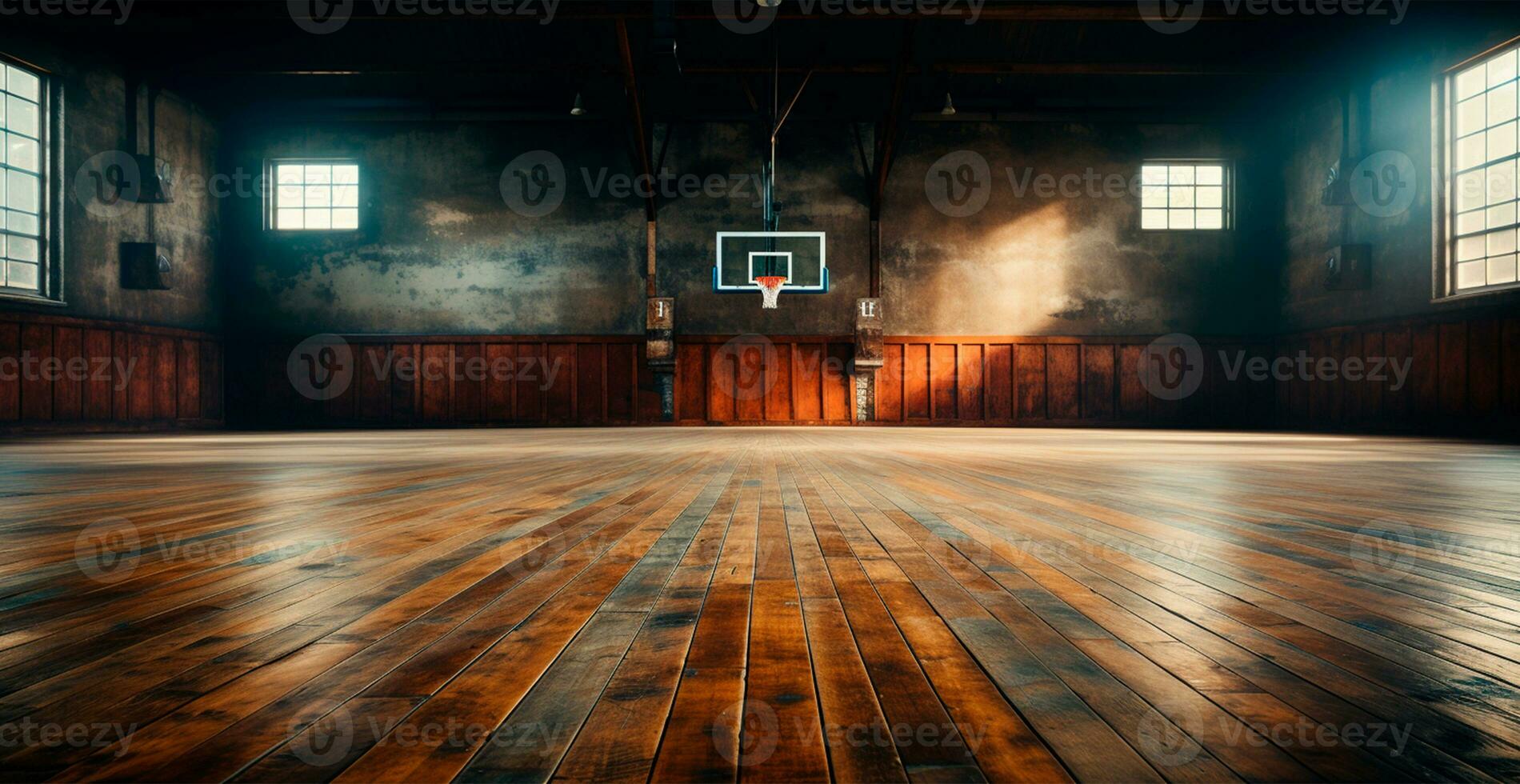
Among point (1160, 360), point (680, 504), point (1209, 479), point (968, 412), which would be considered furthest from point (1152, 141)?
point (680, 504)

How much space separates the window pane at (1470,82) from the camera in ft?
38.5

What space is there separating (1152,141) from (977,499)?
15193 mm

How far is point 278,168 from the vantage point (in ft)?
53.4

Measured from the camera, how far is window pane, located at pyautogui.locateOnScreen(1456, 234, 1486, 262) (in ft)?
38.5

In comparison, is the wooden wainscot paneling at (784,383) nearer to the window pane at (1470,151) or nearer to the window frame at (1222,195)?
the window frame at (1222,195)

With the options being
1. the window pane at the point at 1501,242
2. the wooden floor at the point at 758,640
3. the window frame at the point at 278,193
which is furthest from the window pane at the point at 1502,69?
the window frame at the point at 278,193

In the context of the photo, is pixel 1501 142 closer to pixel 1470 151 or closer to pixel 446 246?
pixel 1470 151

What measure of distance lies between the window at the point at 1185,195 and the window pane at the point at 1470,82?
4.47 meters

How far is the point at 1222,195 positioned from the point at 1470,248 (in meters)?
5.05

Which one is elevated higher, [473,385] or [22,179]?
[22,179]

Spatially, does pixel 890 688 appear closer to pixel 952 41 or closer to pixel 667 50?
pixel 667 50

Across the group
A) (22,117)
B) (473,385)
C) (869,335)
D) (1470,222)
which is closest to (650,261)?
(473,385)

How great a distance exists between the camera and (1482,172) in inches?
461

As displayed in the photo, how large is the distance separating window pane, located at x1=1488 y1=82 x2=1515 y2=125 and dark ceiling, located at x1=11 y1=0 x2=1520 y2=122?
2.74 ft
